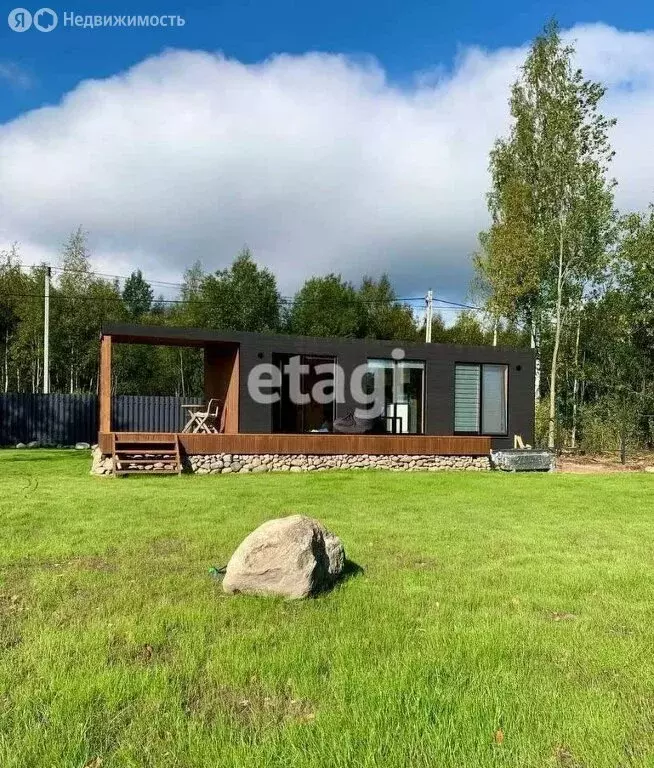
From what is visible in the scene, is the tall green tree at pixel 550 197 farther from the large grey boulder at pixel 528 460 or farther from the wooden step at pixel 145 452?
the wooden step at pixel 145 452

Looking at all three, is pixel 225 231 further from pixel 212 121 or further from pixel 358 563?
pixel 358 563

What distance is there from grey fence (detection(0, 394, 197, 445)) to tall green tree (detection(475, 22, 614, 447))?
1093 cm

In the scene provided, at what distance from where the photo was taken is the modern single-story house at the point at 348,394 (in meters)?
12.5

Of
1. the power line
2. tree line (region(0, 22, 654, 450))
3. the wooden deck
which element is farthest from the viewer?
the power line

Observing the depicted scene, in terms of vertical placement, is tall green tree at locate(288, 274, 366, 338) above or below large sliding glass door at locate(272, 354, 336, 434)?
above

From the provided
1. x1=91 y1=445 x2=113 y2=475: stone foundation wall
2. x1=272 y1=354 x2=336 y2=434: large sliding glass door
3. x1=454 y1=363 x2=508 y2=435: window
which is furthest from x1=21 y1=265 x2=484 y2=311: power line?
x1=91 y1=445 x2=113 y2=475: stone foundation wall

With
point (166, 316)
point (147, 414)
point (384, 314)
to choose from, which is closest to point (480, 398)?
point (147, 414)

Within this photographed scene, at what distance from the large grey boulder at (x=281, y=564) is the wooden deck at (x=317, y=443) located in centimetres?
804

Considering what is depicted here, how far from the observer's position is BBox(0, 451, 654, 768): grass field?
2332 millimetres

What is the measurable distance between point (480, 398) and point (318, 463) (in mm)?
4335

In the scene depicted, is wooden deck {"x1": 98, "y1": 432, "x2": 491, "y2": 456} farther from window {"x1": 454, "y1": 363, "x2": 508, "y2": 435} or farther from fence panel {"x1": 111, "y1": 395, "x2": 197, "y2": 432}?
fence panel {"x1": 111, "y1": 395, "x2": 197, "y2": 432}

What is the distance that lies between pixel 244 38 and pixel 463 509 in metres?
8.55

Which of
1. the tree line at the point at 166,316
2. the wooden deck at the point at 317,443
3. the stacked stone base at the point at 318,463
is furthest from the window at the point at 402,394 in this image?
the tree line at the point at 166,316

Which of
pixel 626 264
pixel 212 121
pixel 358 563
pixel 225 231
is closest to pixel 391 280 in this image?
pixel 225 231
